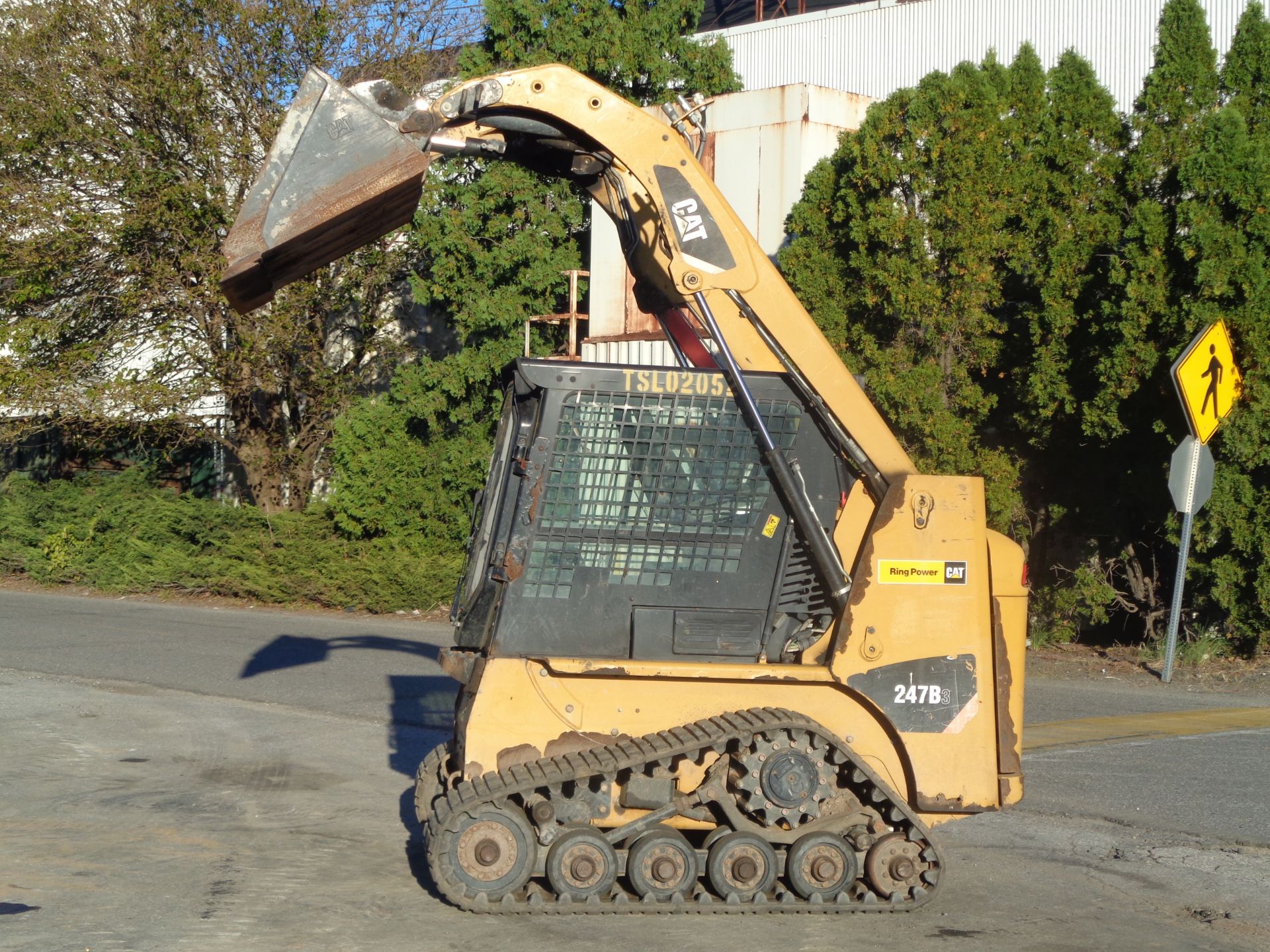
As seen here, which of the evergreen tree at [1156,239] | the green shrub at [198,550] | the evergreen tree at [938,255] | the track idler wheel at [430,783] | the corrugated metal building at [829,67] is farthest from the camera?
the green shrub at [198,550]

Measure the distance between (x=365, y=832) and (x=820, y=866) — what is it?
2762 millimetres

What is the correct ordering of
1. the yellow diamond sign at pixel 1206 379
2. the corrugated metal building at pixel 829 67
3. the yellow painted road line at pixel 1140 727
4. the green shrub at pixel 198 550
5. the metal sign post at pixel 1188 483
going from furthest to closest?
the green shrub at pixel 198 550 → the corrugated metal building at pixel 829 67 → the metal sign post at pixel 1188 483 → the yellow diamond sign at pixel 1206 379 → the yellow painted road line at pixel 1140 727

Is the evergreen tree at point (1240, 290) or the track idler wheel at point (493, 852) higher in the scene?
the evergreen tree at point (1240, 290)

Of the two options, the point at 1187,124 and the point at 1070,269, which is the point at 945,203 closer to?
the point at 1070,269

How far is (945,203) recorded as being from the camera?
1422cm

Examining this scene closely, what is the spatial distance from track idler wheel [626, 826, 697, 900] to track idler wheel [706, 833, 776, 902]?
0.10 m

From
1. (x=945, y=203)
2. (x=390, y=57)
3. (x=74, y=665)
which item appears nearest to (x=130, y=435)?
(x=390, y=57)

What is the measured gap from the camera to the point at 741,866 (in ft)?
17.8

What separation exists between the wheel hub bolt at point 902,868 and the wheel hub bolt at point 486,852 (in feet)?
5.54

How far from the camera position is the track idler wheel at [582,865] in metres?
5.36

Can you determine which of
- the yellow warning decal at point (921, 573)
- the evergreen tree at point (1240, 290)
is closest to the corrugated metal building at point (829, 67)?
the evergreen tree at point (1240, 290)

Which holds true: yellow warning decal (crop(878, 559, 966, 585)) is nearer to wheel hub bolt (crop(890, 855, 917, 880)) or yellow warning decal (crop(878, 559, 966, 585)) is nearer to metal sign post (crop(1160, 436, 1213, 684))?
wheel hub bolt (crop(890, 855, 917, 880))

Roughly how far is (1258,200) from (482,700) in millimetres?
10294

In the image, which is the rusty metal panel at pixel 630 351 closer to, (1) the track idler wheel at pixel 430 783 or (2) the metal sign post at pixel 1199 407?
(2) the metal sign post at pixel 1199 407
